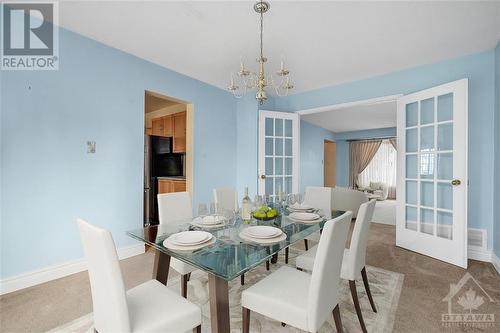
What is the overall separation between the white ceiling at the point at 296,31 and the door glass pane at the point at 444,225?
6.51 ft

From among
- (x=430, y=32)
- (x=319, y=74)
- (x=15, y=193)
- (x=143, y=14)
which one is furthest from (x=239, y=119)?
(x=15, y=193)

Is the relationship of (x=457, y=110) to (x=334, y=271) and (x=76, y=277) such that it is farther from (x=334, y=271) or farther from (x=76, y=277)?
(x=76, y=277)

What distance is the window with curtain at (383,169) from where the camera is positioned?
8516mm

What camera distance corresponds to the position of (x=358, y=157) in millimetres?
9109

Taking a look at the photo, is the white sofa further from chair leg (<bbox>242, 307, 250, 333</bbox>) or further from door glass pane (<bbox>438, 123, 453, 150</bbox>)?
chair leg (<bbox>242, 307, 250, 333</bbox>)

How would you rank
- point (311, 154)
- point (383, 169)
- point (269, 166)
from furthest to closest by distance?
point (383, 169)
point (311, 154)
point (269, 166)

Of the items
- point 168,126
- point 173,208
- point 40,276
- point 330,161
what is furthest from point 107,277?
point 330,161

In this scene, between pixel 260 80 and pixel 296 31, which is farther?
pixel 296 31

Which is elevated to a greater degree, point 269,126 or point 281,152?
point 269,126

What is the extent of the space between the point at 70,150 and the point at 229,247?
82.5 inches

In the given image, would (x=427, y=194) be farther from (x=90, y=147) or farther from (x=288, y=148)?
(x=90, y=147)

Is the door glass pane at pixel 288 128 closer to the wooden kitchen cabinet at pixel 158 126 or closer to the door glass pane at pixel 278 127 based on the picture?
the door glass pane at pixel 278 127

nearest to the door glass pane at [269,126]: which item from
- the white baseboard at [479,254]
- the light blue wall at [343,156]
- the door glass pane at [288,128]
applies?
the door glass pane at [288,128]

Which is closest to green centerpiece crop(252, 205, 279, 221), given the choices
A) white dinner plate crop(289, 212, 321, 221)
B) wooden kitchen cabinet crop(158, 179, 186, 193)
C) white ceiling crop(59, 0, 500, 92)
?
white dinner plate crop(289, 212, 321, 221)
